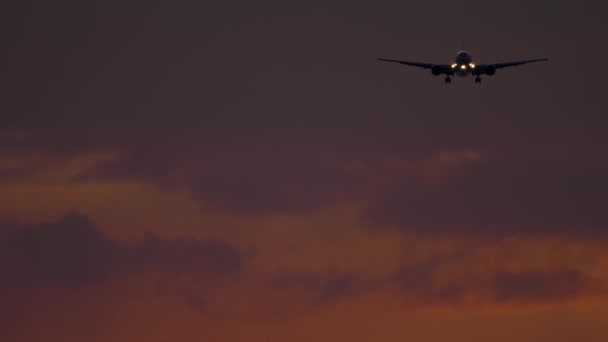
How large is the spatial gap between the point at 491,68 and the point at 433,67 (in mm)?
8995

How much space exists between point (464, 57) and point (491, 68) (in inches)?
216

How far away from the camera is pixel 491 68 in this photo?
6471 inches

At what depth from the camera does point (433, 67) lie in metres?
→ 166

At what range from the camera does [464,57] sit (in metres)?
168

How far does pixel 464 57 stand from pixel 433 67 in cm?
597
